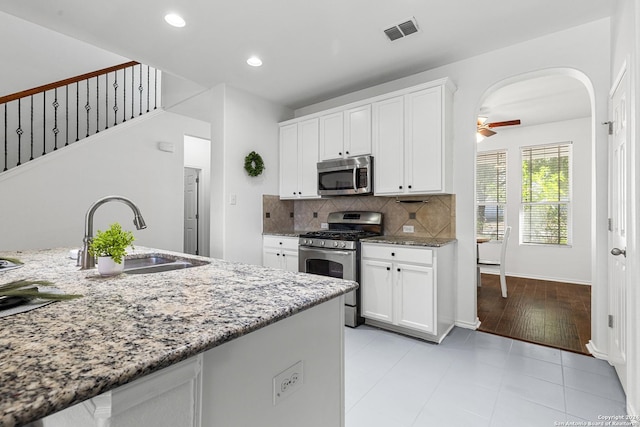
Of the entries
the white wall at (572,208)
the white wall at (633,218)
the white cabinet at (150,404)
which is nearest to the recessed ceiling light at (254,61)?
the white wall at (633,218)

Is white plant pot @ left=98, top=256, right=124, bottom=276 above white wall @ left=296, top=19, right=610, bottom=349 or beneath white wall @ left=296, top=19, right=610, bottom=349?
beneath

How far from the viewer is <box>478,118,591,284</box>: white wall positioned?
15.9 feet

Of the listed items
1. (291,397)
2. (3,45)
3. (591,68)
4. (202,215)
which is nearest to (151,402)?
(291,397)

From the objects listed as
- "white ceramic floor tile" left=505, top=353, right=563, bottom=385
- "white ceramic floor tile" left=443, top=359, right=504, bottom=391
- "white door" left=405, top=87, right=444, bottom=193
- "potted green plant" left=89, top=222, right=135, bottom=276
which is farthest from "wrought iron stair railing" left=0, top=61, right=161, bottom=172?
"white ceramic floor tile" left=505, top=353, right=563, bottom=385

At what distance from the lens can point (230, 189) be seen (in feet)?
12.2

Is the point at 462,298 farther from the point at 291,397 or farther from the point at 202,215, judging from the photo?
the point at 202,215

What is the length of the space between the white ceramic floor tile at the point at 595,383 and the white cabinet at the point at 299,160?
2853 mm

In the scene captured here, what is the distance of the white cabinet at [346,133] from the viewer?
135 inches

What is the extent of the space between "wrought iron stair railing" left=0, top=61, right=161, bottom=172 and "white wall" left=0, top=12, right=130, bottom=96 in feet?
0.56

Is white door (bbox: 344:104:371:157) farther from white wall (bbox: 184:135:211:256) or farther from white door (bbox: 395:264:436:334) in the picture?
white wall (bbox: 184:135:211:256)

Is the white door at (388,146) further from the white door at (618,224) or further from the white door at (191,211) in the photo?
the white door at (191,211)

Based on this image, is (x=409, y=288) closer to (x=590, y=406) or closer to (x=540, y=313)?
(x=590, y=406)

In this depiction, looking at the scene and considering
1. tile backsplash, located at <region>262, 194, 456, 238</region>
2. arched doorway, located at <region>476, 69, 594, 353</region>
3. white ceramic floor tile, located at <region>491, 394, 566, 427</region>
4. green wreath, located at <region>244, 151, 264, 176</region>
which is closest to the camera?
white ceramic floor tile, located at <region>491, 394, 566, 427</region>

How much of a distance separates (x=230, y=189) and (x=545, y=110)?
466 cm
